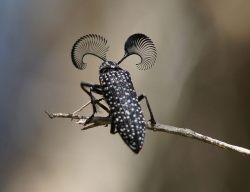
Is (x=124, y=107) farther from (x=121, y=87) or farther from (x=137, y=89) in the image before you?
(x=137, y=89)

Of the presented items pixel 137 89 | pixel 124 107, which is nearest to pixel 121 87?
pixel 124 107

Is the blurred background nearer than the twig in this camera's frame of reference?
No

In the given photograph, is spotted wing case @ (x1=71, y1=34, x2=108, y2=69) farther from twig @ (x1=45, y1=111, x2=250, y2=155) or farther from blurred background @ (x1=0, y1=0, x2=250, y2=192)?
blurred background @ (x1=0, y1=0, x2=250, y2=192)

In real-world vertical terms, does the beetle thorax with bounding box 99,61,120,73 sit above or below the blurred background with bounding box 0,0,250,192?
below

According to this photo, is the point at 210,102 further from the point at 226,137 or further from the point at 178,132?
the point at 178,132

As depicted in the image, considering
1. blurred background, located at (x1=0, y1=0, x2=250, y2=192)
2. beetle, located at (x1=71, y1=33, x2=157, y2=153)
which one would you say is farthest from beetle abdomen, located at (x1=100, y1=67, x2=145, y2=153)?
blurred background, located at (x1=0, y1=0, x2=250, y2=192)

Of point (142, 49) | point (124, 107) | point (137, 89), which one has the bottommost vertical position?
point (124, 107)

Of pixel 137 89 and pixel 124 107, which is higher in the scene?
pixel 137 89

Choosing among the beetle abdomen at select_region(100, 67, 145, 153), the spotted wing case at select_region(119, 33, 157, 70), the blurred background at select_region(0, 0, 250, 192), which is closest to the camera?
the beetle abdomen at select_region(100, 67, 145, 153)
